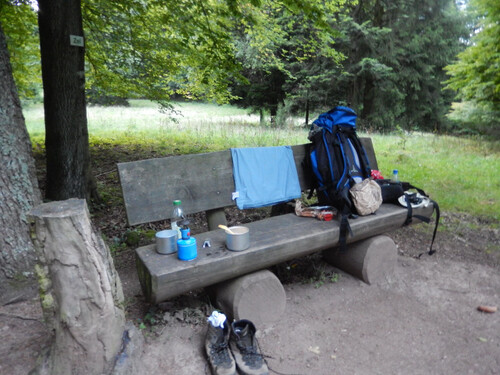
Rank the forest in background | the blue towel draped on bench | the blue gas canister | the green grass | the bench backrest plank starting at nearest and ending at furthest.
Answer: the blue gas canister < the bench backrest plank < the blue towel draped on bench < the forest in background < the green grass

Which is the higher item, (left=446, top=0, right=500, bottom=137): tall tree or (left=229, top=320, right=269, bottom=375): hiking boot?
(left=446, top=0, right=500, bottom=137): tall tree

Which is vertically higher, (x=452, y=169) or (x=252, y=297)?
(x=452, y=169)

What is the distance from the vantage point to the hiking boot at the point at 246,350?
7.07 ft

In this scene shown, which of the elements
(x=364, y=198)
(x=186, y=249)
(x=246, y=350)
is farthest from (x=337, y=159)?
(x=246, y=350)

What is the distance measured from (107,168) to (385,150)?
706cm

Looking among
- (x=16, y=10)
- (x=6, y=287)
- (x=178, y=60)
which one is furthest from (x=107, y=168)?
(x=6, y=287)

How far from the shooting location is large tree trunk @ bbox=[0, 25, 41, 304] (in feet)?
8.63

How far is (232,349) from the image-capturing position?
2283mm

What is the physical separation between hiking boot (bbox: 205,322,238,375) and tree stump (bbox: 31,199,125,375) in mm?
598

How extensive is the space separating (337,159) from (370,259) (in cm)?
100

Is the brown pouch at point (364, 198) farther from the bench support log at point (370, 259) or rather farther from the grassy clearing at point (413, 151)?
the grassy clearing at point (413, 151)

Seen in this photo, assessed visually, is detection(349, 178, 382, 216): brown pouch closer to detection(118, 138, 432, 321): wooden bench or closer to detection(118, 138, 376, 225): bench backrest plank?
detection(118, 138, 432, 321): wooden bench

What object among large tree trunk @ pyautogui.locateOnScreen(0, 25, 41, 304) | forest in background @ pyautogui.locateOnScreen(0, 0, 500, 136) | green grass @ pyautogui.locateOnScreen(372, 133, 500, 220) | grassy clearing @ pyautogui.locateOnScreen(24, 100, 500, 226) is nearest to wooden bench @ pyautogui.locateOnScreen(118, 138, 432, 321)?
large tree trunk @ pyautogui.locateOnScreen(0, 25, 41, 304)

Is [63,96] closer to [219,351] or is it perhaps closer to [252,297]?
[252,297]
